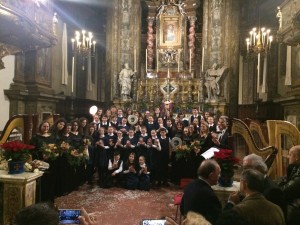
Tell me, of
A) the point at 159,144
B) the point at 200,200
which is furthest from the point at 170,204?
the point at 200,200

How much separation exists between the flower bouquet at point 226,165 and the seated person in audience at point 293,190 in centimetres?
70

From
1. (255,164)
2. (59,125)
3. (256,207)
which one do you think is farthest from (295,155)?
(59,125)

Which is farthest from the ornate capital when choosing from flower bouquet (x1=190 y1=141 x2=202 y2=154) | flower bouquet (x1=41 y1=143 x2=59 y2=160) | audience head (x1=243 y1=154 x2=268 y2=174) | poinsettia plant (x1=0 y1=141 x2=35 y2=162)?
audience head (x1=243 y1=154 x2=268 y2=174)

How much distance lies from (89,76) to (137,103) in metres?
5.77

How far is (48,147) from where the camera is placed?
22.4 ft

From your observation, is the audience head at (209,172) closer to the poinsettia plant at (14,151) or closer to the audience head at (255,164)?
the audience head at (255,164)

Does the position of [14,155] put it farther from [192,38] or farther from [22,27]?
[192,38]

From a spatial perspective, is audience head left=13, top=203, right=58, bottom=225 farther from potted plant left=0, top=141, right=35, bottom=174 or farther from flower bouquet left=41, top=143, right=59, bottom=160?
flower bouquet left=41, top=143, right=59, bottom=160

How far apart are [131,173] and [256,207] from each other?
19.2 feet

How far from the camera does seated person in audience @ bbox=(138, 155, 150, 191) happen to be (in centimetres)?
826

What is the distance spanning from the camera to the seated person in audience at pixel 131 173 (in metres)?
8.28

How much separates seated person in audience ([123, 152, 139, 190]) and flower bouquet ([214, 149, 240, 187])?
13.9ft

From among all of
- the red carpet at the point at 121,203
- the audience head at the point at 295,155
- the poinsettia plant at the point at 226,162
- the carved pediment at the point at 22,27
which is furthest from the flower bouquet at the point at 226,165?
the carved pediment at the point at 22,27

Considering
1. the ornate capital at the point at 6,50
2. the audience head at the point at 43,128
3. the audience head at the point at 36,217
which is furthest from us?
the ornate capital at the point at 6,50
